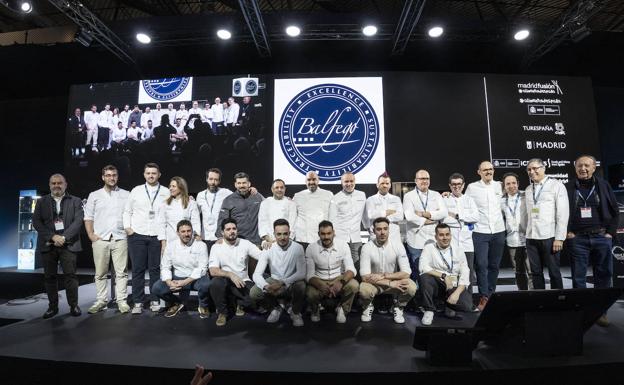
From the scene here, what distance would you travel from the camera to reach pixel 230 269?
3.41 meters

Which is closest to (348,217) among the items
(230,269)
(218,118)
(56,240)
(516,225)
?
(230,269)

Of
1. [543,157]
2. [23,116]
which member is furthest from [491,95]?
[23,116]

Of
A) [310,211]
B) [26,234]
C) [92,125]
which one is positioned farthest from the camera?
[26,234]

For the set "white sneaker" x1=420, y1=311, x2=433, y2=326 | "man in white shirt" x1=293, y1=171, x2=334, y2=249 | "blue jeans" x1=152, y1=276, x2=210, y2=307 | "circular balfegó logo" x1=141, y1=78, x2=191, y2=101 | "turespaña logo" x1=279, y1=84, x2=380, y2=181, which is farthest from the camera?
"circular balfegó logo" x1=141, y1=78, x2=191, y2=101

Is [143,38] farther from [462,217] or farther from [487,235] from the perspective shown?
[487,235]

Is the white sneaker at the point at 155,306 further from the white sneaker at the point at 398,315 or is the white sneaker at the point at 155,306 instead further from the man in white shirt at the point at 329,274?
the white sneaker at the point at 398,315

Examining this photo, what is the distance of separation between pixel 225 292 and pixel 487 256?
3003mm

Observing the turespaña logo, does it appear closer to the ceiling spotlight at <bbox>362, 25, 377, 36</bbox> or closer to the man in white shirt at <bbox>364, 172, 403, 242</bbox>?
the ceiling spotlight at <bbox>362, 25, 377, 36</bbox>

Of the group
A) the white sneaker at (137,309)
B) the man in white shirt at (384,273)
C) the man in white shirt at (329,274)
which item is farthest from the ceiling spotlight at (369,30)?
the white sneaker at (137,309)

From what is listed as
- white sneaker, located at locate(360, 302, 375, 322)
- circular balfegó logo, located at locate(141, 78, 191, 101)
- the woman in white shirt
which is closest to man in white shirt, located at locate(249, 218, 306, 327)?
white sneaker, located at locate(360, 302, 375, 322)

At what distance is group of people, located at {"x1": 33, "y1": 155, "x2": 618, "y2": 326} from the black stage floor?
0.25 meters

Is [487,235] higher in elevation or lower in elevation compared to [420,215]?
lower

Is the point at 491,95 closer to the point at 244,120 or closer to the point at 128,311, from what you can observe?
the point at 244,120

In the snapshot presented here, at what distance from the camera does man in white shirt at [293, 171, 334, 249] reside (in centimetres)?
390
